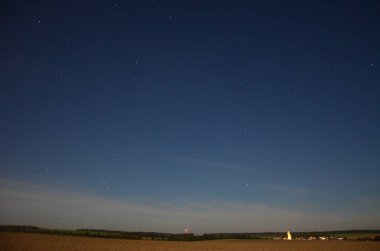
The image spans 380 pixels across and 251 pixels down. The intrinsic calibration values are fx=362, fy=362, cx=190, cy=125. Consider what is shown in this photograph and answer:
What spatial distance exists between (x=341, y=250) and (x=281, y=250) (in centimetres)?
755

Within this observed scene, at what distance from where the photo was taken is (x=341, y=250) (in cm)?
4666

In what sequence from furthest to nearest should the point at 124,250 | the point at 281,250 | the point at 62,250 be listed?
the point at 281,250 → the point at 124,250 → the point at 62,250

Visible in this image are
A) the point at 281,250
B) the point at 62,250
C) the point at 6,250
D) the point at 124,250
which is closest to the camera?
the point at 6,250

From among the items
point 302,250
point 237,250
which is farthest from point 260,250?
point 302,250

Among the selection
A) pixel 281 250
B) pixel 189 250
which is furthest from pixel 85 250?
pixel 281 250

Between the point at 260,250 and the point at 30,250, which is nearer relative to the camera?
the point at 30,250

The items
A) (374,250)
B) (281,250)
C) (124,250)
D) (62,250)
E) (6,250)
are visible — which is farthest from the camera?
(281,250)

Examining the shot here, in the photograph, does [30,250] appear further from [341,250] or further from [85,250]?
[341,250]

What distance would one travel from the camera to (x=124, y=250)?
41594 millimetres

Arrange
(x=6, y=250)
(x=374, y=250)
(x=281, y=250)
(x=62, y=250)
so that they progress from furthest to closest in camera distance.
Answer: (x=281, y=250) → (x=374, y=250) → (x=62, y=250) → (x=6, y=250)

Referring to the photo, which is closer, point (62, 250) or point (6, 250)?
point (6, 250)

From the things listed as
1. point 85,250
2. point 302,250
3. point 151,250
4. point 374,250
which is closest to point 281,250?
point 302,250

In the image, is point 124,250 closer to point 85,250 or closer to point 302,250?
point 85,250

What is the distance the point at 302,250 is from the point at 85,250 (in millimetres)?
27750
